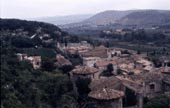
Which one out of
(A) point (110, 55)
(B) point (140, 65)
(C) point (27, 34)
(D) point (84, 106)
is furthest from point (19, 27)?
(D) point (84, 106)

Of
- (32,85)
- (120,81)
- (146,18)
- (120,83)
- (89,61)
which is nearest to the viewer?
(32,85)

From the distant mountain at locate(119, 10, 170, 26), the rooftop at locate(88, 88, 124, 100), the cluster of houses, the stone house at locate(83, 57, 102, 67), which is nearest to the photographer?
the rooftop at locate(88, 88, 124, 100)

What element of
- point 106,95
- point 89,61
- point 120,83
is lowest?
point 89,61

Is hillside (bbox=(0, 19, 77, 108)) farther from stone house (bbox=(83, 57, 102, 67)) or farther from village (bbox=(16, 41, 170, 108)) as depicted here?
stone house (bbox=(83, 57, 102, 67))

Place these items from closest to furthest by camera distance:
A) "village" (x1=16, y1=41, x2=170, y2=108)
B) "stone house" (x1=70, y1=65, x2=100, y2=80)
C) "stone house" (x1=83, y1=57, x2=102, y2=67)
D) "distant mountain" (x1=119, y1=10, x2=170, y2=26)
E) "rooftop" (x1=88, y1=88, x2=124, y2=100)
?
"rooftop" (x1=88, y1=88, x2=124, y2=100)
"village" (x1=16, y1=41, x2=170, y2=108)
"stone house" (x1=70, y1=65, x2=100, y2=80)
"stone house" (x1=83, y1=57, x2=102, y2=67)
"distant mountain" (x1=119, y1=10, x2=170, y2=26)

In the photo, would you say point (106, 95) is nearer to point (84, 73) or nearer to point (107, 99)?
point (107, 99)

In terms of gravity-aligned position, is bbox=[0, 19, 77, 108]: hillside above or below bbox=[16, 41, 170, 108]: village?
above

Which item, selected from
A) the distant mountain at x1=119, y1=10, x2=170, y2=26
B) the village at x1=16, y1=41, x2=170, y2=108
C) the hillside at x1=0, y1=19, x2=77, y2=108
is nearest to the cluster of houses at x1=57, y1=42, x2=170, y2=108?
the village at x1=16, y1=41, x2=170, y2=108

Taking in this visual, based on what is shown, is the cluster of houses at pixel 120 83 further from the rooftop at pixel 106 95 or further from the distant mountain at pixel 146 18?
the distant mountain at pixel 146 18

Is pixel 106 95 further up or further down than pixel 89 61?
further up

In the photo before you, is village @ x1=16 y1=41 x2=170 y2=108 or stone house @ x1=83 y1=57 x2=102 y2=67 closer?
village @ x1=16 y1=41 x2=170 y2=108

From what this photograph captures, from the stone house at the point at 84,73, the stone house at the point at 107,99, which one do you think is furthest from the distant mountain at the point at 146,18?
the stone house at the point at 107,99

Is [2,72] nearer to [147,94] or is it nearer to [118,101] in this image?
[118,101]

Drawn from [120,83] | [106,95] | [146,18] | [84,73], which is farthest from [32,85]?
[146,18]
